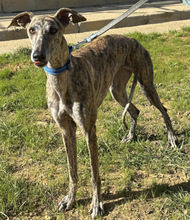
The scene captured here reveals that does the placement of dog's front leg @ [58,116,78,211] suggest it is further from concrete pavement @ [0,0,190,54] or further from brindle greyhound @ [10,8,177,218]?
concrete pavement @ [0,0,190,54]

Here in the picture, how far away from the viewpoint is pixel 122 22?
8906 millimetres

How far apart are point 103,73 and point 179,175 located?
149 centimetres

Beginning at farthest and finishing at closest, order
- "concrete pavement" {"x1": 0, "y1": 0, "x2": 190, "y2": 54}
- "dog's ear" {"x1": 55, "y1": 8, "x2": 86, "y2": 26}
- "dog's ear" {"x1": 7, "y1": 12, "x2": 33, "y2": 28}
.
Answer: "concrete pavement" {"x1": 0, "y1": 0, "x2": 190, "y2": 54}
"dog's ear" {"x1": 7, "y1": 12, "x2": 33, "y2": 28}
"dog's ear" {"x1": 55, "y1": 8, "x2": 86, "y2": 26}

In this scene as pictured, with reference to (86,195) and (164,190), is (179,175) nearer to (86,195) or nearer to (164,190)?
(164,190)

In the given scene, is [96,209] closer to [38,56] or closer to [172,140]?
[172,140]

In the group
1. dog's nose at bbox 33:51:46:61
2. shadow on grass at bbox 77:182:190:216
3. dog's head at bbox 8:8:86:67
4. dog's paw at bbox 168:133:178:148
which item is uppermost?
dog's head at bbox 8:8:86:67

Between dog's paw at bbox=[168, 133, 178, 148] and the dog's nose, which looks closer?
the dog's nose

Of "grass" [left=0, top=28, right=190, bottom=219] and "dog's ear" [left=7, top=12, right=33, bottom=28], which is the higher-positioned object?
"dog's ear" [left=7, top=12, right=33, bottom=28]

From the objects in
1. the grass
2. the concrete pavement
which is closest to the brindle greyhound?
the grass

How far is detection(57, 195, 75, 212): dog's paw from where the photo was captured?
2.99 meters

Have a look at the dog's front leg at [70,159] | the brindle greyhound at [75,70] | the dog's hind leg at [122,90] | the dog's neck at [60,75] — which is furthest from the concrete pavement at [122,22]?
the dog's neck at [60,75]

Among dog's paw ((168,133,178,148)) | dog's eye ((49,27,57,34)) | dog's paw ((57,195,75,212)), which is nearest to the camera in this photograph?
dog's eye ((49,27,57,34))

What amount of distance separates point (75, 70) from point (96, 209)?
141 cm

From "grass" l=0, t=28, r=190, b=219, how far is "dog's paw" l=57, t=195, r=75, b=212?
0.23 ft
